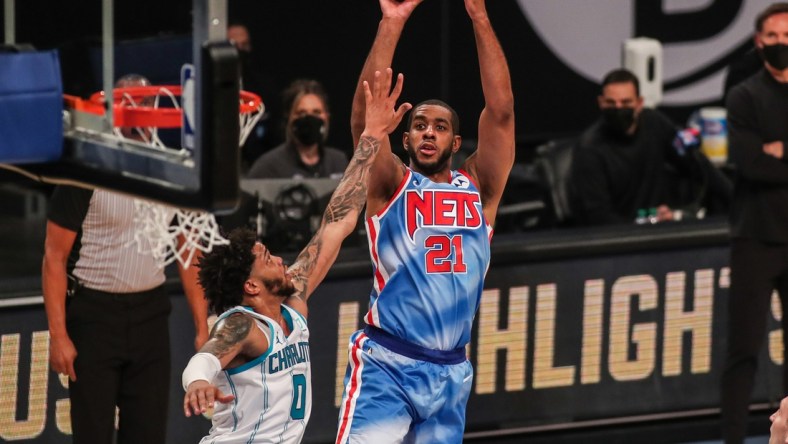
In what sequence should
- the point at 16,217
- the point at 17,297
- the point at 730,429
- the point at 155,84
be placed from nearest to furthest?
1. the point at 155,84
2. the point at 17,297
3. the point at 730,429
4. the point at 16,217

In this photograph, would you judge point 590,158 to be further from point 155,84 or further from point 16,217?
point 16,217

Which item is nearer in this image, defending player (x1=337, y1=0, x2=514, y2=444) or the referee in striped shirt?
defending player (x1=337, y1=0, x2=514, y2=444)

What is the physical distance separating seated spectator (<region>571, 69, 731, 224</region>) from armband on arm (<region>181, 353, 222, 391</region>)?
4.68 m

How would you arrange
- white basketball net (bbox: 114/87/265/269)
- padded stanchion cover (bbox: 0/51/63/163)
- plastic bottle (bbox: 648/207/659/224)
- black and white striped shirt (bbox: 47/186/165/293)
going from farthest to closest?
plastic bottle (bbox: 648/207/659/224), black and white striped shirt (bbox: 47/186/165/293), white basketball net (bbox: 114/87/265/269), padded stanchion cover (bbox: 0/51/63/163)

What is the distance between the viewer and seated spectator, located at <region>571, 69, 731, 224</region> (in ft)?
33.3

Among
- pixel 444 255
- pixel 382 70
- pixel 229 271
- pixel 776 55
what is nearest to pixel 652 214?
pixel 776 55

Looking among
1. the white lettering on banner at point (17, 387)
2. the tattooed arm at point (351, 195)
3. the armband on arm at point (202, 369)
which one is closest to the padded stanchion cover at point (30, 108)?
the armband on arm at point (202, 369)

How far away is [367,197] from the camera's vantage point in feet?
23.3

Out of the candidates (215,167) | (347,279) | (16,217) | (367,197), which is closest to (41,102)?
(215,167)

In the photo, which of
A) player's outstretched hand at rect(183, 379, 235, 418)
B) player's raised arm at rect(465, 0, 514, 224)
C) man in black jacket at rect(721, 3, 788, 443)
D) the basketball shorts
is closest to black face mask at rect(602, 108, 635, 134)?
man in black jacket at rect(721, 3, 788, 443)

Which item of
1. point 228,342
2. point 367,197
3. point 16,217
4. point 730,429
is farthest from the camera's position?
point 16,217

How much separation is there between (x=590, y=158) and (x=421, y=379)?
3.59 meters

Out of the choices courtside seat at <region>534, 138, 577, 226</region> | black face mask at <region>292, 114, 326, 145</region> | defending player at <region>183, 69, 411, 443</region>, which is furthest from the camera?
courtside seat at <region>534, 138, 577, 226</region>

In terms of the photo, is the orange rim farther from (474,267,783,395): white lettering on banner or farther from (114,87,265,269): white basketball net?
(474,267,783,395): white lettering on banner
